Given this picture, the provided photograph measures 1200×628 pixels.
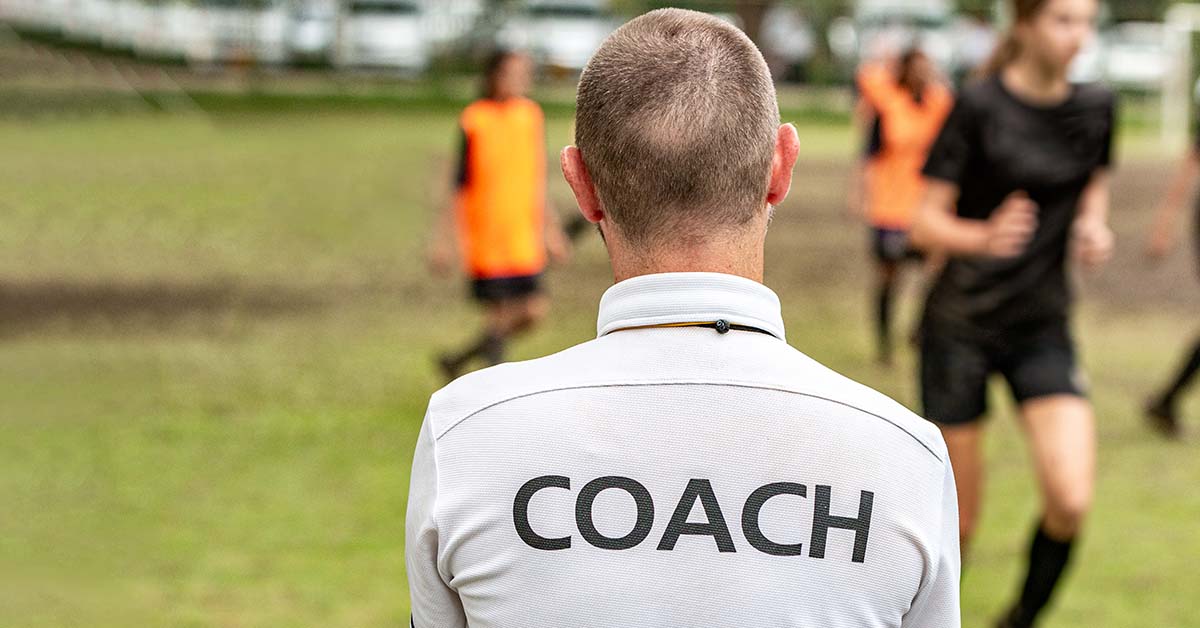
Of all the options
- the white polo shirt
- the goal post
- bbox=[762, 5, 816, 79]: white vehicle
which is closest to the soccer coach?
the white polo shirt

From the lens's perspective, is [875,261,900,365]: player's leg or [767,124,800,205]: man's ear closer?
[767,124,800,205]: man's ear

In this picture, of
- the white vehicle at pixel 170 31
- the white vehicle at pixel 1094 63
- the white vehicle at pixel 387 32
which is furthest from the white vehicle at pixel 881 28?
the white vehicle at pixel 170 31

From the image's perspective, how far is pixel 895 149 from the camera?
35.4 feet

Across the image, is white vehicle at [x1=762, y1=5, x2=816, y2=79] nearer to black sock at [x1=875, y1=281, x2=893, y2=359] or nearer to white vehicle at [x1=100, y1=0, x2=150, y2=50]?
white vehicle at [x1=100, y1=0, x2=150, y2=50]

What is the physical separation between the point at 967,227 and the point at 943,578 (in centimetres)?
341

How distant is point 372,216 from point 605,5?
21.3m

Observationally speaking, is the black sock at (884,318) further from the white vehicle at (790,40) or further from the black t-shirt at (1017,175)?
the white vehicle at (790,40)

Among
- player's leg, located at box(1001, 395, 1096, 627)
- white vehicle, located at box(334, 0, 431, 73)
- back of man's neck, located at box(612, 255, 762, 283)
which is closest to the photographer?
back of man's neck, located at box(612, 255, 762, 283)

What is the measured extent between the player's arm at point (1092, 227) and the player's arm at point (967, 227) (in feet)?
0.53

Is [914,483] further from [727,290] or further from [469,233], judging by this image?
[469,233]

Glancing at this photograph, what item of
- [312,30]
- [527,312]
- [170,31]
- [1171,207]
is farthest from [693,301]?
[170,31]

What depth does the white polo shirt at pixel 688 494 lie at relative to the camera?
1.58 meters

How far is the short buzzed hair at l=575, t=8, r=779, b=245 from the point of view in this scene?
1.66m

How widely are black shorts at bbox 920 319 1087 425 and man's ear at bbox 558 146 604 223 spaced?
3.31 m
